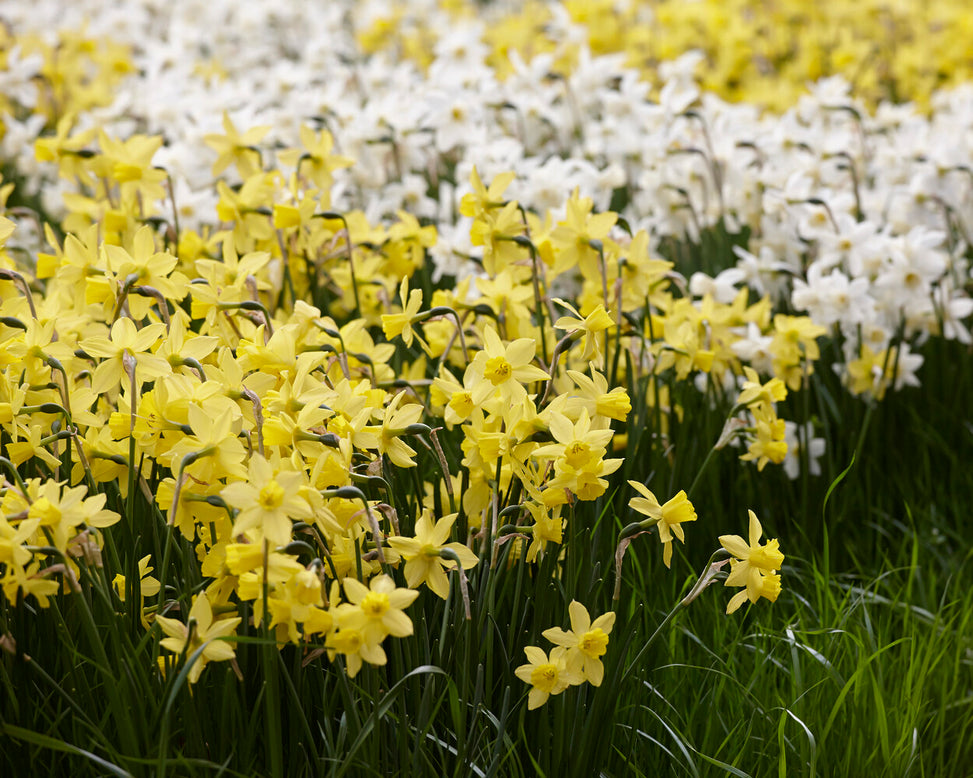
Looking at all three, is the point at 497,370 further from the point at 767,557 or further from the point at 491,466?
the point at 767,557

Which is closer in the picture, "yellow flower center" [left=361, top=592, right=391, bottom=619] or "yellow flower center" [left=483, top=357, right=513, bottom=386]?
"yellow flower center" [left=361, top=592, right=391, bottom=619]

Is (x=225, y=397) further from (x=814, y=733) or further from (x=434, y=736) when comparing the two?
(x=814, y=733)

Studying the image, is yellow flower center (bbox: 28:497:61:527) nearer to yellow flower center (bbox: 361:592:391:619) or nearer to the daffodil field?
the daffodil field

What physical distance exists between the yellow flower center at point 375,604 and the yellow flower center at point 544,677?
32 centimetres

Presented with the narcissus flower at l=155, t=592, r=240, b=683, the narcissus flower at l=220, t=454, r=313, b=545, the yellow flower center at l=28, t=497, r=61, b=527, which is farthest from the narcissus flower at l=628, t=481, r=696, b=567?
the yellow flower center at l=28, t=497, r=61, b=527

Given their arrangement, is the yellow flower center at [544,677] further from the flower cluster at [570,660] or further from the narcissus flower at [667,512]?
the narcissus flower at [667,512]

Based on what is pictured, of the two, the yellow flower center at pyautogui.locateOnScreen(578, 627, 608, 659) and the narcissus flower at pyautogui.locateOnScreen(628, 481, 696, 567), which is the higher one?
the narcissus flower at pyautogui.locateOnScreen(628, 481, 696, 567)

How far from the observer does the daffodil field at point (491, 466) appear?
63.7 inches

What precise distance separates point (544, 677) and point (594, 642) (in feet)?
0.33

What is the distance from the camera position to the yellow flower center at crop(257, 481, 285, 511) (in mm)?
1444

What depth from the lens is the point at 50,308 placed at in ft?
7.18

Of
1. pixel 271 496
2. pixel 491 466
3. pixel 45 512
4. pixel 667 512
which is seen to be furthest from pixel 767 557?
pixel 45 512

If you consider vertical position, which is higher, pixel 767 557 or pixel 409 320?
pixel 409 320

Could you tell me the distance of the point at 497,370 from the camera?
1777 mm
